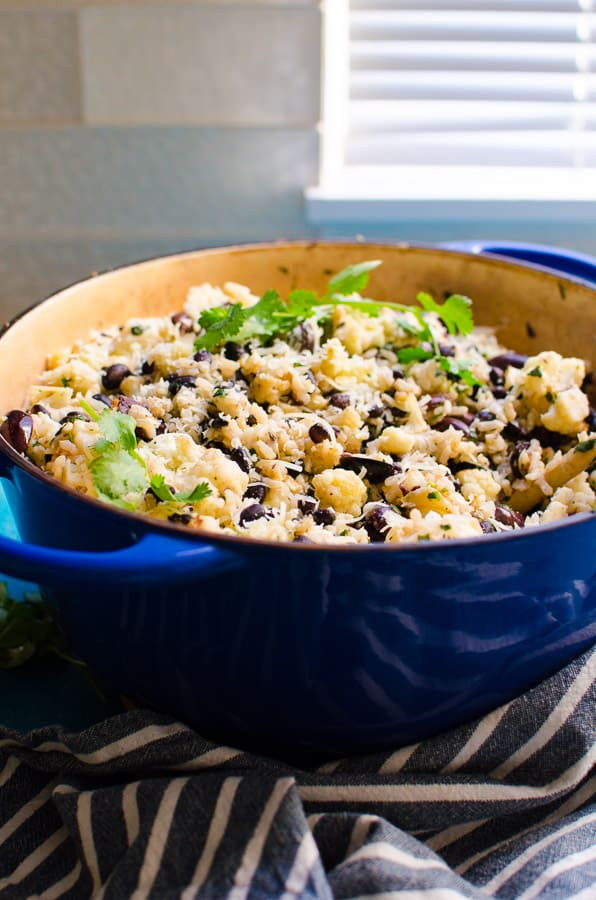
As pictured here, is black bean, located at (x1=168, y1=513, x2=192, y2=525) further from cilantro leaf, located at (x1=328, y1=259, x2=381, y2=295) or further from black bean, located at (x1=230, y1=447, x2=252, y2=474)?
cilantro leaf, located at (x1=328, y1=259, x2=381, y2=295)

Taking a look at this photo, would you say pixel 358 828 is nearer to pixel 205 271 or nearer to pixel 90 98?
pixel 205 271

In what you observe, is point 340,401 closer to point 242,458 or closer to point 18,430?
point 242,458

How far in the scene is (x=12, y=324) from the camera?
111 cm

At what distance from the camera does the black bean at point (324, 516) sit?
88cm

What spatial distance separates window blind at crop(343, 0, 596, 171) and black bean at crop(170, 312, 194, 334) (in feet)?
3.23

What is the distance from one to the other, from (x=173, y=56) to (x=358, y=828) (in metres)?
1.44

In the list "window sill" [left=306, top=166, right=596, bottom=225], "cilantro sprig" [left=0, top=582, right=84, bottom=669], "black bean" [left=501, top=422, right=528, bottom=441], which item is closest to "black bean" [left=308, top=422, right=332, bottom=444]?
"black bean" [left=501, top=422, right=528, bottom=441]

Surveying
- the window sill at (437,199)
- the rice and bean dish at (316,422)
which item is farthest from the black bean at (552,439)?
the window sill at (437,199)

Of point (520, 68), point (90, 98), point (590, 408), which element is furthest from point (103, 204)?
point (590, 408)

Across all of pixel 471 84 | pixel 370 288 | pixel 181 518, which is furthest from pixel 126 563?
pixel 471 84

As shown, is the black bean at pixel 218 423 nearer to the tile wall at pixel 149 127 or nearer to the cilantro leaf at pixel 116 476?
the cilantro leaf at pixel 116 476

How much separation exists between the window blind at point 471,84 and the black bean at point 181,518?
1.39 metres

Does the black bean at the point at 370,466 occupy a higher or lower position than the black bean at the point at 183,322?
lower

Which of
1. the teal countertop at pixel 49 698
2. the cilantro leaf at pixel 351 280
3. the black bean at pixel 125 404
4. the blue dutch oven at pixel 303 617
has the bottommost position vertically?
the teal countertop at pixel 49 698
